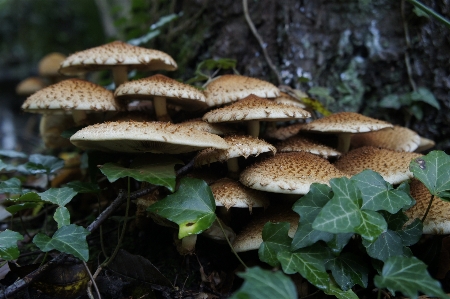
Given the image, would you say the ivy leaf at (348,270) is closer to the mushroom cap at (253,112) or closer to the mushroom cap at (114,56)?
the mushroom cap at (253,112)

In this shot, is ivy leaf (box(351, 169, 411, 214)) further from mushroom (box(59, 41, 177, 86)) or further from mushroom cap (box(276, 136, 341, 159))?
mushroom (box(59, 41, 177, 86))

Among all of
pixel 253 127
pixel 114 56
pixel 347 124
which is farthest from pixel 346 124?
pixel 114 56

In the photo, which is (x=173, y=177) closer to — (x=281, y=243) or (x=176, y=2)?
(x=281, y=243)

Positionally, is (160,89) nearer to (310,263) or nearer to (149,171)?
(149,171)

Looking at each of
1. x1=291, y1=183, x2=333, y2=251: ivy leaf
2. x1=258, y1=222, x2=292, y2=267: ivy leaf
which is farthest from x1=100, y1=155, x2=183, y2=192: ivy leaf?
x1=291, y1=183, x2=333, y2=251: ivy leaf

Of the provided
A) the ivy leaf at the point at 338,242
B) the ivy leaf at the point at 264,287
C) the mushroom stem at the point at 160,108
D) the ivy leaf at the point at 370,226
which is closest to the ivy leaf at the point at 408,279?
the ivy leaf at the point at 370,226

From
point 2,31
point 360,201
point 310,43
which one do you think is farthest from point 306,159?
point 2,31
